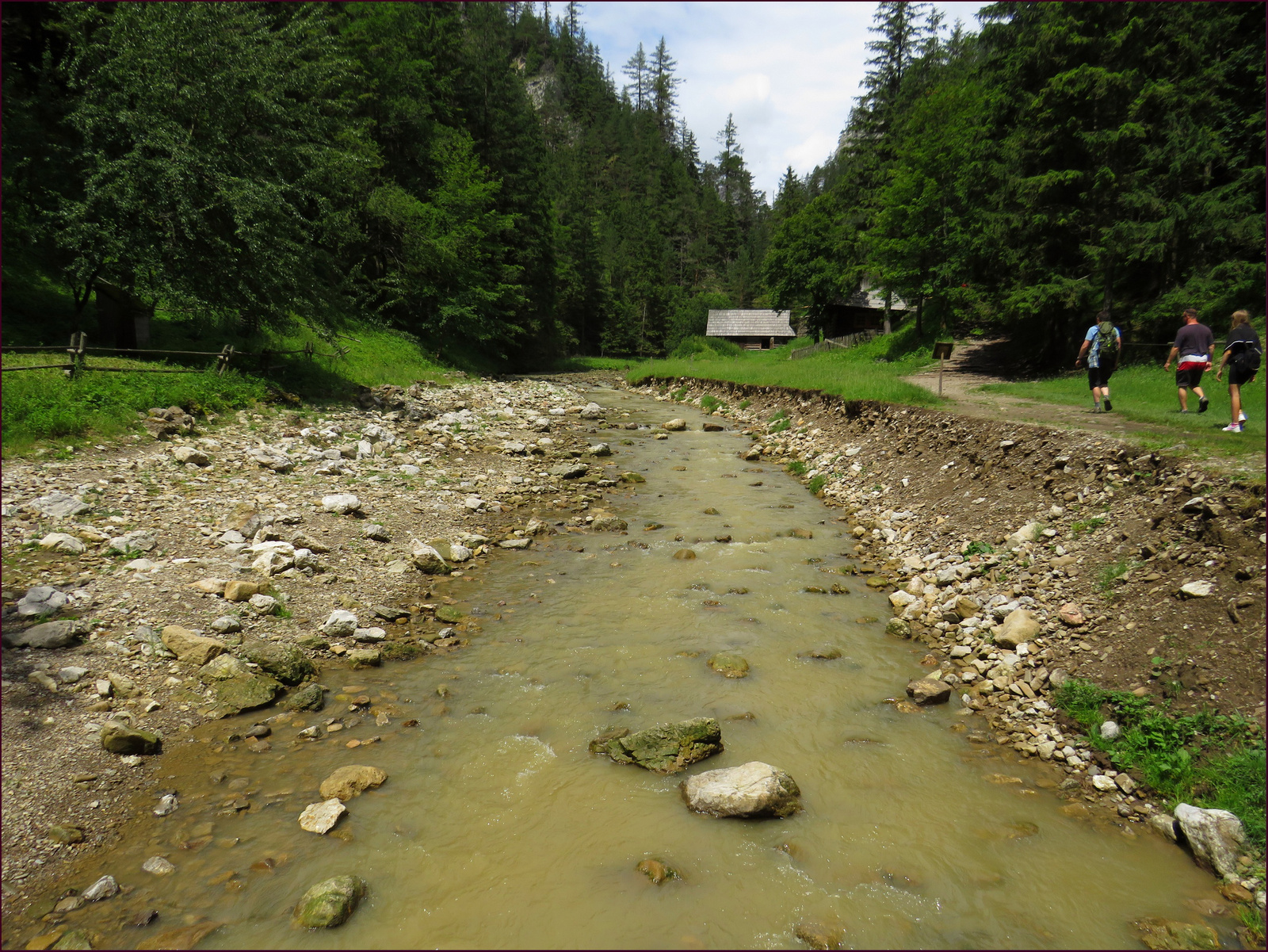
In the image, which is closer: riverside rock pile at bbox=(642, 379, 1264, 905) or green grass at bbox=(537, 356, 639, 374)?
riverside rock pile at bbox=(642, 379, 1264, 905)

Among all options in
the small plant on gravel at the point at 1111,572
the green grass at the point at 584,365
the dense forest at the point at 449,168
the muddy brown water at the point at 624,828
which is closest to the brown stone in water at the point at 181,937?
the muddy brown water at the point at 624,828

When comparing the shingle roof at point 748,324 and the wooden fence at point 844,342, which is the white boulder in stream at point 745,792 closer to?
the wooden fence at point 844,342

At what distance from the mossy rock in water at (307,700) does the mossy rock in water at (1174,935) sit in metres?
7.46

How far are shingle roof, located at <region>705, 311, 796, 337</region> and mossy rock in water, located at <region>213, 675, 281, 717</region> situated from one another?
66.0 m

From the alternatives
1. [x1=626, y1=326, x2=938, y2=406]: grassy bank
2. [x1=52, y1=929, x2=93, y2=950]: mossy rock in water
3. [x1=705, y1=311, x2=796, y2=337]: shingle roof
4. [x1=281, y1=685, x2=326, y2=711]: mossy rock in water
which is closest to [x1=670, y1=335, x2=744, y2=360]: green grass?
[x1=705, y1=311, x2=796, y2=337]: shingle roof

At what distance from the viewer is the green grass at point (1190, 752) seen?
4.86m

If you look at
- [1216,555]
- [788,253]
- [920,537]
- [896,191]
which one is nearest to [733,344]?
[788,253]

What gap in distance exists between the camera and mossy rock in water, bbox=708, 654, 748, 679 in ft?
24.7

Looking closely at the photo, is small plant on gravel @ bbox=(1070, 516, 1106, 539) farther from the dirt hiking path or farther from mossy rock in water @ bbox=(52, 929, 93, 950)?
mossy rock in water @ bbox=(52, 929, 93, 950)

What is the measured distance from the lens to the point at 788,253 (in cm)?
5356

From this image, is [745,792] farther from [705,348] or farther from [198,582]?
[705,348]

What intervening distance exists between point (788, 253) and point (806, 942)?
55.9m

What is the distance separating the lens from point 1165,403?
13.3 meters

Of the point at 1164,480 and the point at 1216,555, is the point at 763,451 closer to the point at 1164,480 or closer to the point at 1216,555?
the point at 1164,480
